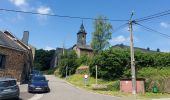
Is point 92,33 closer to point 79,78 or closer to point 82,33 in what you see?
point 79,78

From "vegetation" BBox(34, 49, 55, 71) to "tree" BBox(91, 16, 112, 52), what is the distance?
147 feet

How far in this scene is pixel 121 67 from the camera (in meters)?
39.0

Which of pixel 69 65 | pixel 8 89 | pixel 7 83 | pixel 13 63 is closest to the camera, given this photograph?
pixel 8 89

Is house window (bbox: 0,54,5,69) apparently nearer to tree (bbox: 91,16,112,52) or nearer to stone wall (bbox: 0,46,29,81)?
stone wall (bbox: 0,46,29,81)

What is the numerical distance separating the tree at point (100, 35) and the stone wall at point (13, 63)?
2659 cm

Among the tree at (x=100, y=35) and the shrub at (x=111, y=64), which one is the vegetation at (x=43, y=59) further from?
the shrub at (x=111, y=64)

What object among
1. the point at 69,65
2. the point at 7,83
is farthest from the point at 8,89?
the point at 69,65

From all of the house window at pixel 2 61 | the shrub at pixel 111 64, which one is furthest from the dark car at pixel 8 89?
the shrub at pixel 111 64

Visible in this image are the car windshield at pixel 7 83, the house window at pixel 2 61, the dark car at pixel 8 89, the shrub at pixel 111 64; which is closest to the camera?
the dark car at pixel 8 89

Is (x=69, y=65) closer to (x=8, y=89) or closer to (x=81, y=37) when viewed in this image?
(x=81, y=37)

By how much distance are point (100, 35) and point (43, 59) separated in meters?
49.5

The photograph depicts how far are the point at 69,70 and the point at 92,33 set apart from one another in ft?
34.4

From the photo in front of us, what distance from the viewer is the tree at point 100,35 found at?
59.1m

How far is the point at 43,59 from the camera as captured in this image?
104 metres
